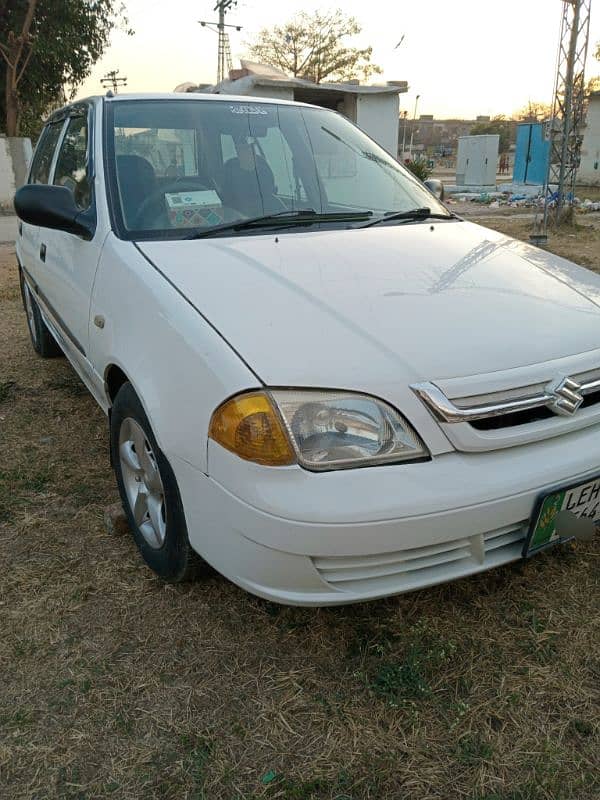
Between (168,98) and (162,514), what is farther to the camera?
(168,98)

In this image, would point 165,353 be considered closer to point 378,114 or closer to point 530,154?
point 378,114

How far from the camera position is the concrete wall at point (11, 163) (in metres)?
14.9

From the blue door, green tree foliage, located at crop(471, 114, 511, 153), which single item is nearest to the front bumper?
the blue door

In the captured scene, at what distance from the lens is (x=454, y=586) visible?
222 cm

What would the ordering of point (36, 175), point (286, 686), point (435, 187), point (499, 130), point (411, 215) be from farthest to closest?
1. point (499, 130)
2. point (36, 175)
3. point (435, 187)
4. point (411, 215)
5. point (286, 686)

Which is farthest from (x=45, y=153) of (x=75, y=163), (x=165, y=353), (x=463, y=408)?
(x=463, y=408)

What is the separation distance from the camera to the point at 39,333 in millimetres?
4383

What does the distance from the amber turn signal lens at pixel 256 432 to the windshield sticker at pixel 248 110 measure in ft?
6.26

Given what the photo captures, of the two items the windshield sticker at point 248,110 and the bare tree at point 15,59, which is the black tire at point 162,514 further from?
the bare tree at point 15,59

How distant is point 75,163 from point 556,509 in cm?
259

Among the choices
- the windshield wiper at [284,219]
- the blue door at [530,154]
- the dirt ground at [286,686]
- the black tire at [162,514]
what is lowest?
the dirt ground at [286,686]

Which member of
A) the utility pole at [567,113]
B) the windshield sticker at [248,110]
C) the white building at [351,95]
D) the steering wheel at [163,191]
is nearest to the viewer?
the steering wheel at [163,191]

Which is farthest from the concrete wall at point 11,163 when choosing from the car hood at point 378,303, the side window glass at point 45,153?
the car hood at point 378,303

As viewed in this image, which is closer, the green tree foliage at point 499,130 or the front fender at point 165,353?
the front fender at point 165,353
